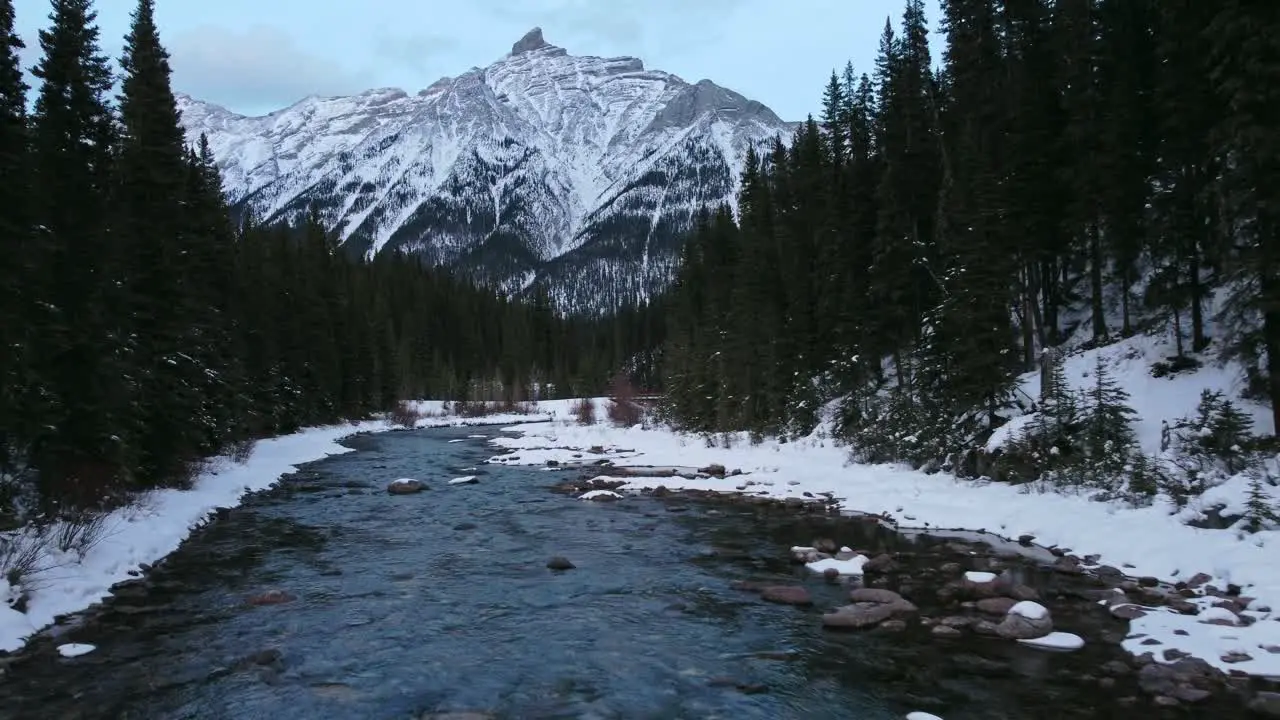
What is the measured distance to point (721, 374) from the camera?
1810 inches

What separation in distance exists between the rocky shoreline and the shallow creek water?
257 mm

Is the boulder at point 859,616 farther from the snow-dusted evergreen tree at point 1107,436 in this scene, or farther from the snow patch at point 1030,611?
the snow-dusted evergreen tree at point 1107,436

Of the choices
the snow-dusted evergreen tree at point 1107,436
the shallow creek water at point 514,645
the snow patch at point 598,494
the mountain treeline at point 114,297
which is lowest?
the shallow creek water at point 514,645

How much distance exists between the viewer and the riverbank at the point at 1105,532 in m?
9.97

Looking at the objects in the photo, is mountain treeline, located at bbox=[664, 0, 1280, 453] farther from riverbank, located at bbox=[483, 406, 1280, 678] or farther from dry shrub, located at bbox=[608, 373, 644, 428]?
dry shrub, located at bbox=[608, 373, 644, 428]

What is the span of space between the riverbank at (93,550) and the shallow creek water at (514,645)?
48 cm

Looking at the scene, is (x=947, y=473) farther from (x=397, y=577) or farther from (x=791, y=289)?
(x=791, y=289)

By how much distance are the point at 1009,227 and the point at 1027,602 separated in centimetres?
1999

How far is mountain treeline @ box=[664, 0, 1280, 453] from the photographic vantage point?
54.5 ft

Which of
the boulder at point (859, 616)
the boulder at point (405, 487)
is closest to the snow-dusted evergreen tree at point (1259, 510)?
the boulder at point (859, 616)

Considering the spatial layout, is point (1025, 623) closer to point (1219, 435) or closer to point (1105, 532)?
point (1105, 532)

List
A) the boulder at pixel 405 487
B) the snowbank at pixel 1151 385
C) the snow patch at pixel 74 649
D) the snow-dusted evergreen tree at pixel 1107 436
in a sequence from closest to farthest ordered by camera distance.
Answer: the snow patch at pixel 74 649 → the snow-dusted evergreen tree at pixel 1107 436 → the snowbank at pixel 1151 385 → the boulder at pixel 405 487

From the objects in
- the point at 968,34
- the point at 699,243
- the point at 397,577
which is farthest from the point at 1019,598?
the point at 699,243

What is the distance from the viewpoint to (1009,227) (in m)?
27.8
